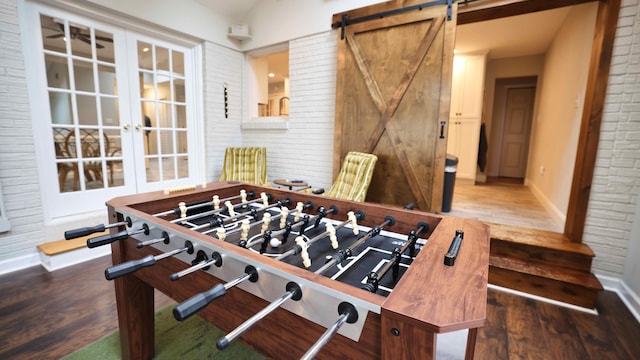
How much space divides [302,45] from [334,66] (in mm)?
559

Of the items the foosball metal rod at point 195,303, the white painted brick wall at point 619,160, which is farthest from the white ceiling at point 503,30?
the foosball metal rod at point 195,303

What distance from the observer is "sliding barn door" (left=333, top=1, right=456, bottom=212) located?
259cm

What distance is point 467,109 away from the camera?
458 centimetres

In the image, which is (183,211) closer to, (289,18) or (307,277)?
(307,277)

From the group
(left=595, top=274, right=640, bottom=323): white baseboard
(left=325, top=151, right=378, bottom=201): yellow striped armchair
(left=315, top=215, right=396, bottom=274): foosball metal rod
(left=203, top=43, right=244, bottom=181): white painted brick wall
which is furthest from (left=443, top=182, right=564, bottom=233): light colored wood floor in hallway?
(left=203, top=43, right=244, bottom=181): white painted brick wall

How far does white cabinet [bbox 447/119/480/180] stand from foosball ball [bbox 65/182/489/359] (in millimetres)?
4041

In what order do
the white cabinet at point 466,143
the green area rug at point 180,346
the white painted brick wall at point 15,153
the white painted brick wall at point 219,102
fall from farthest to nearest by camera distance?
the white cabinet at point 466,143 < the white painted brick wall at point 219,102 < the white painted brick wall at point 15,153 < the green area rug at point 180,346

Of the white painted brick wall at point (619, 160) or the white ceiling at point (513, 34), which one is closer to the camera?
the white painted brick wall at point (619, 160)

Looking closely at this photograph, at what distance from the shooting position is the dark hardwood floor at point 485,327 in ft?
4.93

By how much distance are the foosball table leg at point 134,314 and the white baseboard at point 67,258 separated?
1558mm

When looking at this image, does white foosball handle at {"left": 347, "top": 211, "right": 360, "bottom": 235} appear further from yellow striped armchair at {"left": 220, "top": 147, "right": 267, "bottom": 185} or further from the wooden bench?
yellow striped armchair at {"left": 220, "top": 147, "right": 267, "bottom": 185}

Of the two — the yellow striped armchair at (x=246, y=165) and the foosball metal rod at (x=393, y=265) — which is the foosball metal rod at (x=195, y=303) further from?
the yellow striped armchair at (x=246, y=165)

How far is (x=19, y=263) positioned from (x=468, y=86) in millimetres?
5897

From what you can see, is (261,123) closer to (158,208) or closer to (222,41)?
(222,41)
